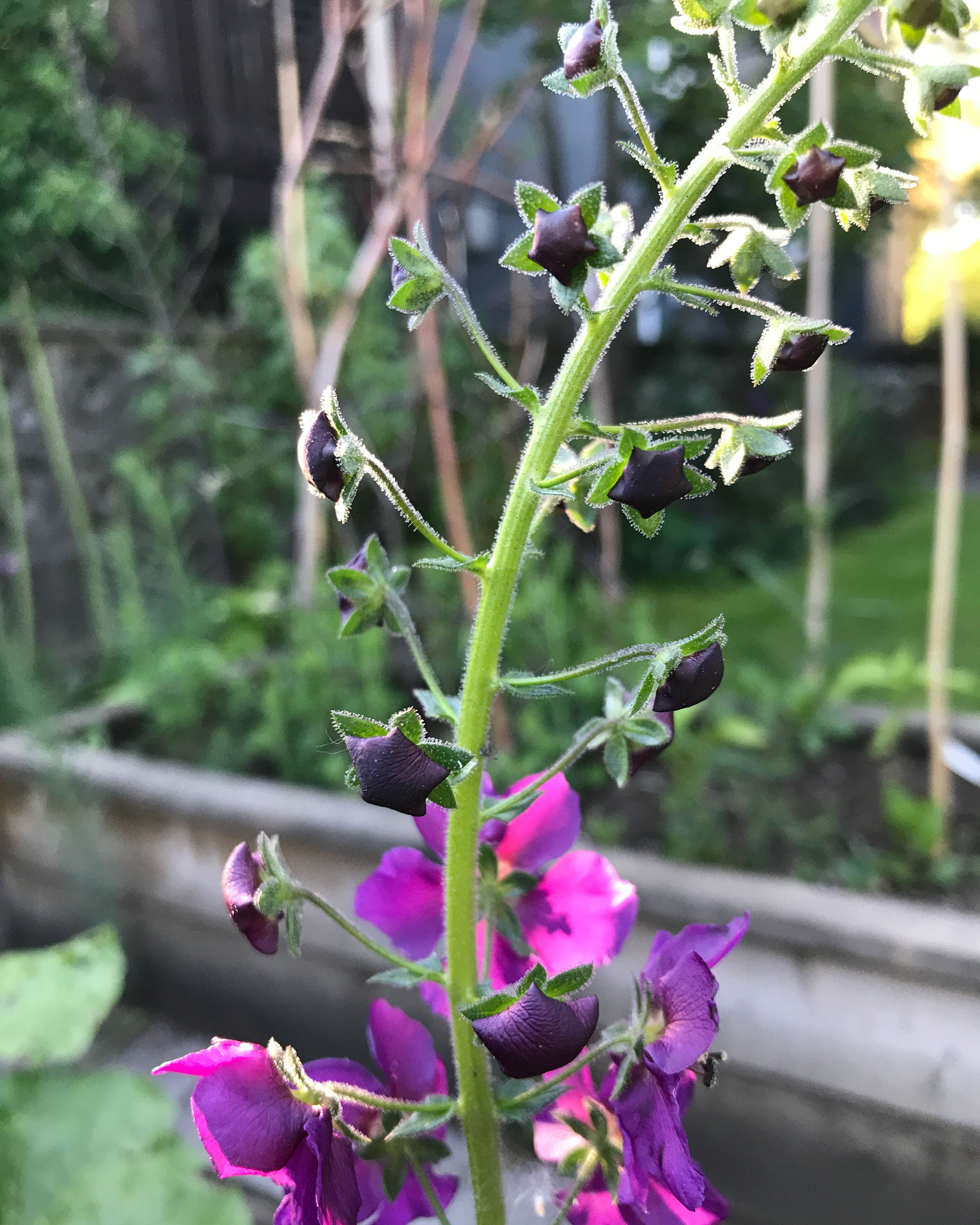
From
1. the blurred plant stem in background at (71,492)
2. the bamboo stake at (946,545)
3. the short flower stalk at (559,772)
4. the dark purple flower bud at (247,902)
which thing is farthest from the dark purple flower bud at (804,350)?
the blurred plant stem in background at (71,492)

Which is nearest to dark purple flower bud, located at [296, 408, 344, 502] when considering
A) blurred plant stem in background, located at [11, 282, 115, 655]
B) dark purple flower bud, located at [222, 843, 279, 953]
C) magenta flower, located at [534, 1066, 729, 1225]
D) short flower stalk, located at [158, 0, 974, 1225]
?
short flower stalk, located at [158, 0, 974, 1225]

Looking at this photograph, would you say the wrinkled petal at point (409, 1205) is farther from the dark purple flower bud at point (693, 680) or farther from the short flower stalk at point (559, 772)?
the dark purple flower bud at point (693, 680)

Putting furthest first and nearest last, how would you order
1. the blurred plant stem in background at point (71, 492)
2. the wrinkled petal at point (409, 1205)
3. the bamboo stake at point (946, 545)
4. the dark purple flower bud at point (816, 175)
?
the blurred plant stem in background at point (71, 492) → the bamboo stake at point (946, 545) → the wrinkled petal at point (409, 1205) → the dark purple flower bud at point (816, 175)

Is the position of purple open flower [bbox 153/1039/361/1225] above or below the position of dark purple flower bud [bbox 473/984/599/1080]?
below

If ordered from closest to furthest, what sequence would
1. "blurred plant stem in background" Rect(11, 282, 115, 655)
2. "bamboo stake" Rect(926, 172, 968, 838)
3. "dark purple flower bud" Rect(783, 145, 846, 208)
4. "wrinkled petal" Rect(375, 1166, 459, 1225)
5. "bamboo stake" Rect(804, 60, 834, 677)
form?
"dark purple flower bud" Rect(783, 145, 846, 208) → "wrinkled petal" Rect(375, 1166, 459, 1225) → "bamboo stake" Rect(926, 172, 968, 838) → "bamboo stake" Rect(804, 60, 834, 677) → "blurred plant stem in background" Rect(11, 282, 115, 655)

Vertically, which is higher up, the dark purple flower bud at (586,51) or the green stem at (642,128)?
the dark purple flower bud at (586,51)

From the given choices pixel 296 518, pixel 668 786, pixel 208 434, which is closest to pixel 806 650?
pixel 668 786

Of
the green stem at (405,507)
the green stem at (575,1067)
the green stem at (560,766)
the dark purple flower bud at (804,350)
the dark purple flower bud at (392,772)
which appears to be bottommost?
the green stem at (575,1067)

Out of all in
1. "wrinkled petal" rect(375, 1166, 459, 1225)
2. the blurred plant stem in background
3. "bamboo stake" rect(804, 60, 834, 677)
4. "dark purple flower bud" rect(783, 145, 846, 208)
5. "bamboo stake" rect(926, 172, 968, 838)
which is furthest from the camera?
the blurred plant stem in background

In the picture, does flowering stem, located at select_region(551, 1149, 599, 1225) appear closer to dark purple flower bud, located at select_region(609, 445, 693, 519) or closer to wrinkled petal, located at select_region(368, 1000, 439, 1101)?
wrinkled petal, located at select_region(368, 1000, 439, 1101)
